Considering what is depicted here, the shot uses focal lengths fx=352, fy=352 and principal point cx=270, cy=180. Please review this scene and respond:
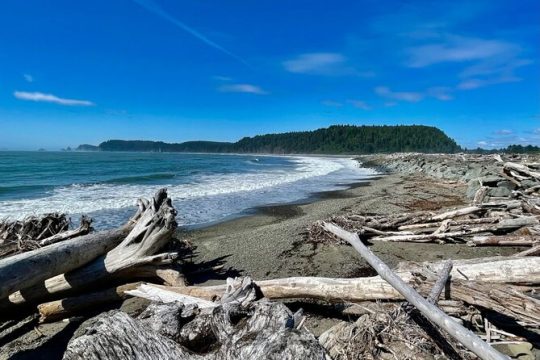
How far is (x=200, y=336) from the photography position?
3221 millimetres

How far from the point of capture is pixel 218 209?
1545 centimetres

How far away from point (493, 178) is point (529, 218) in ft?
19.9

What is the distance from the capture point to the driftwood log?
2.89 m

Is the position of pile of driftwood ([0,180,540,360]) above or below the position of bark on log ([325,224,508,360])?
below

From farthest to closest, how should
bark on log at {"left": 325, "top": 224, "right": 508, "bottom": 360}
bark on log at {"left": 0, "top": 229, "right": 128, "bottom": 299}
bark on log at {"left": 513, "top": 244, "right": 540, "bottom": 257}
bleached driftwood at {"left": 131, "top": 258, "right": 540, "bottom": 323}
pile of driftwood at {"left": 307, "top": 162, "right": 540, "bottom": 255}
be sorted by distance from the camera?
pile of driftwood at {"left": 307, "top": 162, "right": 540, "bottom": 255}, bark on log at {"left": 513, "top": 244, "right": 540, "bottom": 257}, bark on log at {"left": 0, "top": 229, "right": 128, "bottom": 299}, bleached driftwood at {"left": 131, "top": 258, "right": 540, "bottom": 323}, bark on log at {"left": 325, "top": 224, "right": 508, "bottom": 360}

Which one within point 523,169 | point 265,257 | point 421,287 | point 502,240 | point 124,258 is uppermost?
point 523,169

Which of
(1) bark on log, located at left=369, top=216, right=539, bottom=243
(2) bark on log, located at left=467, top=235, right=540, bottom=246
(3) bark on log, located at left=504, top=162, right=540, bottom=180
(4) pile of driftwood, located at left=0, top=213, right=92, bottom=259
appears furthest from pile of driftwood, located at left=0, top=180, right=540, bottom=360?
(3) bark on log, located at left=504, top=162, right=540, bottom=180

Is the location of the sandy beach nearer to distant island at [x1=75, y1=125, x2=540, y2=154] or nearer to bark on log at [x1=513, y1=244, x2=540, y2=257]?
bark on log at [x1=513, y1=244, x2=540, y2=257]

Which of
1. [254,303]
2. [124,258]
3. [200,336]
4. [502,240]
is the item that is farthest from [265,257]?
[502,240]

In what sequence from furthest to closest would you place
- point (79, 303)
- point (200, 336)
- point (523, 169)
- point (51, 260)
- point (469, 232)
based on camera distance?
point (523, 169)
point (469, 232)
point (79, 303)
point (51, 260)
point (200, 336)

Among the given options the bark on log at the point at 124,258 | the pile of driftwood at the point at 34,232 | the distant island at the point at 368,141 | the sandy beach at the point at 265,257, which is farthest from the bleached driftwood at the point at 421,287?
the distant island at the point at 368,141

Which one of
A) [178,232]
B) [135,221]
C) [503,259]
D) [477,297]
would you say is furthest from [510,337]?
[178,232]

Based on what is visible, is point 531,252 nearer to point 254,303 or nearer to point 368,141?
point 254,303

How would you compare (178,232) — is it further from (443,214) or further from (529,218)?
(529,218)
